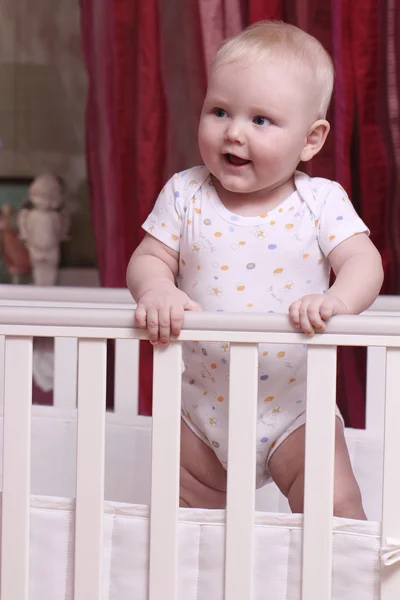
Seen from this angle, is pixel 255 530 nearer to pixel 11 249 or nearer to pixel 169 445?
pixel 169 445

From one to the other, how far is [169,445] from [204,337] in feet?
0.40

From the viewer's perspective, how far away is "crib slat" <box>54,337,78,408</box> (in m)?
1.65

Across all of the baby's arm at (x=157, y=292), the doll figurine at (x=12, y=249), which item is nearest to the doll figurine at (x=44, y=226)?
the doll figurine at (x=12, y=249)

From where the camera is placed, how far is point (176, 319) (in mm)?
942

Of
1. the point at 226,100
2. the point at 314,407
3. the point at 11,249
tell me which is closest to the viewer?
the point at 314,407

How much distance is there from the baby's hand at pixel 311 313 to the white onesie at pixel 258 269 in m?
0.18

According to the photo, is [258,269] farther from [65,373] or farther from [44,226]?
[44,226]

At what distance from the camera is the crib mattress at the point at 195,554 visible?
0.96 meters

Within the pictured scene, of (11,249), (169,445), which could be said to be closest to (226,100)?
(169,445)

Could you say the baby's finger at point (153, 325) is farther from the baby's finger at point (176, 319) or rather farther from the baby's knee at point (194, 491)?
the baby's knee at point (194, 491)

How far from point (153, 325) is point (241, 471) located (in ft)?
0.59

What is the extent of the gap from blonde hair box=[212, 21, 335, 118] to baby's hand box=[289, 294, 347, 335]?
313 mm

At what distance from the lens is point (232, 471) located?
3.15ft

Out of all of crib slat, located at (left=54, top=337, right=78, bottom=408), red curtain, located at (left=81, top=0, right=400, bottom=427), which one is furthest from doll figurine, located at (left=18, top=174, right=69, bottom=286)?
crib slat, located at (left=54, top=337, right=78, bottom=408)
